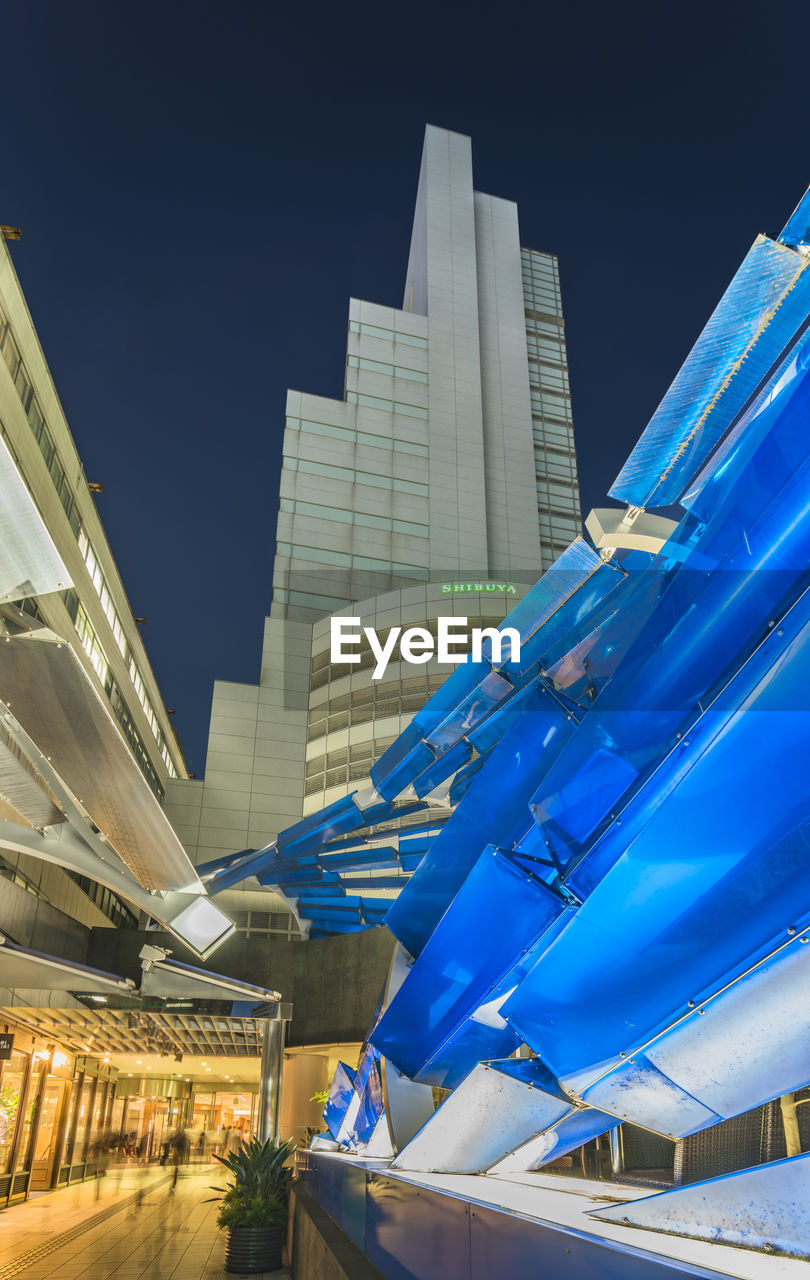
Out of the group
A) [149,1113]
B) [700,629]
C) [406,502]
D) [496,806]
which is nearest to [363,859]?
[496,806]

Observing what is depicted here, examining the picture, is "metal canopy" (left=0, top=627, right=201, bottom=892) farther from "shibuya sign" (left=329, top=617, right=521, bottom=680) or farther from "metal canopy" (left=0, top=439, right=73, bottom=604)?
"shibuya sign" (left=329, top=617, right=521, bottom=680)

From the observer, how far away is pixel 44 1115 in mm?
20703

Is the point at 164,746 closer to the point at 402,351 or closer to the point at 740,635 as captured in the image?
the point at 402,351

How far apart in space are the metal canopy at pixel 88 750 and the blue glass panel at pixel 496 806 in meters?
2.13

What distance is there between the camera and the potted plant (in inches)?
458

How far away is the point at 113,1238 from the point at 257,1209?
4.03m

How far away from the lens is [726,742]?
209 centimetres

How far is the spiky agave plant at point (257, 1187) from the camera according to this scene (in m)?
12.3

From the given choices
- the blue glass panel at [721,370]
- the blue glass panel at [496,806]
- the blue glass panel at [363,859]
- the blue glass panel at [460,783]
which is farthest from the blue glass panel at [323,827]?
the blue glass panel at [721,370]

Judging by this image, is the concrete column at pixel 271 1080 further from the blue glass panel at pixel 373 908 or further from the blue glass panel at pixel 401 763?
the blue glass panel at pixel 401 763

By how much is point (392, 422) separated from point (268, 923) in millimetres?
39368

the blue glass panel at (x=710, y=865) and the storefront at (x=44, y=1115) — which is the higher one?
the blue glass panel at (x=710, y=865)

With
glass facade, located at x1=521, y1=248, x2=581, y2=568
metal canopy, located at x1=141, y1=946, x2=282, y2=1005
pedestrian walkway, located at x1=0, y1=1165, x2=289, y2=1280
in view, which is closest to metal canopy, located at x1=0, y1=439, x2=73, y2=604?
pedestrian walkway, located at x1=0, y1=1165, x2=289, y2=1280

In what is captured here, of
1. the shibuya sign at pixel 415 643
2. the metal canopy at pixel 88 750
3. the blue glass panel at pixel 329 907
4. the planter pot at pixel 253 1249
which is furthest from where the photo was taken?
the shibuya sign at pixel 415 643
